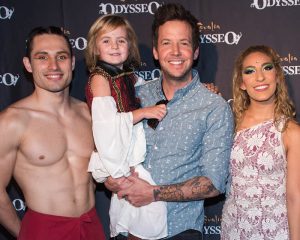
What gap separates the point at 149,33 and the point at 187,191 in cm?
145

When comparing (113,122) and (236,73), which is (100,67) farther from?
(236,73)

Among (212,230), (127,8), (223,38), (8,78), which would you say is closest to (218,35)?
(223,38)

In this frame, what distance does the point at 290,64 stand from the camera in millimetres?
3197

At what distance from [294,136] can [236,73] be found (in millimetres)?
592

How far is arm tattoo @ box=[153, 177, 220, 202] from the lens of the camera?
2365mm

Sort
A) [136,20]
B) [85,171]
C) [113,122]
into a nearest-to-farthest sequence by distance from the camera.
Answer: [113,122], [85,171], [136,20]

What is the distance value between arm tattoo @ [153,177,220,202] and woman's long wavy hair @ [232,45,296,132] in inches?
21.0

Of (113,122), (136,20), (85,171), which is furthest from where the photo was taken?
(136,20)

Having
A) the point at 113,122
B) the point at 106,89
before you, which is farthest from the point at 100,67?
the point at 113,122

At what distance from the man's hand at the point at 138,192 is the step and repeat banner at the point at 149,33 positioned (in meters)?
1.02

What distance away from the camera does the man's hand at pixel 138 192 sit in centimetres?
238

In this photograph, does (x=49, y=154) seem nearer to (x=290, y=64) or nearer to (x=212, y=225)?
(x=212, y=225)

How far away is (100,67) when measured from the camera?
2.52m

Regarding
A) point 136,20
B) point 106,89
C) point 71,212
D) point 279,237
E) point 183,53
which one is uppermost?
point 136,20
